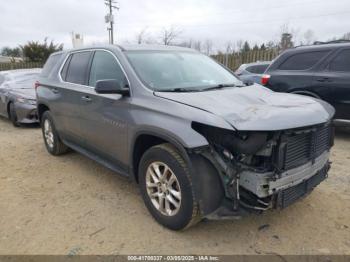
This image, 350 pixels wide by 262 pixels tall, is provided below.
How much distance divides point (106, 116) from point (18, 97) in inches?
217

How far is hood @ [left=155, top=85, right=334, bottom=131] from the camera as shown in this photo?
8.70ft

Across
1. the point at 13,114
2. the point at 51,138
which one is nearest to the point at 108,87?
the point at 51,138

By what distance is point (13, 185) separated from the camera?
454 cm

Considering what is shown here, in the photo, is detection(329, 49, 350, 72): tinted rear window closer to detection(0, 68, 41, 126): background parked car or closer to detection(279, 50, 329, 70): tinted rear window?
detection(279, 50, 329, 70): tinted rear window

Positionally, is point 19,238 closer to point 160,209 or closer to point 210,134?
point 160,209

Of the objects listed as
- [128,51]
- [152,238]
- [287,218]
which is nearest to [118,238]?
[152,238]

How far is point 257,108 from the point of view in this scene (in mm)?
2975

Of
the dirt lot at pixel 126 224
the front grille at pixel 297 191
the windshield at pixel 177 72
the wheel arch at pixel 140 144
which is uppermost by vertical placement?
the windshield at pixel 177 72

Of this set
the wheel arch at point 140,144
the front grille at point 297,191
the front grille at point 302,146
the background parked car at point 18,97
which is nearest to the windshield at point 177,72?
the wheel arch at point 140,144

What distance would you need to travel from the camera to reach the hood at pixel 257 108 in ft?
8.70

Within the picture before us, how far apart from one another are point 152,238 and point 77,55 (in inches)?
121

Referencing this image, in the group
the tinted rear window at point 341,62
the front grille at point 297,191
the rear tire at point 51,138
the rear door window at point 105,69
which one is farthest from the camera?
the tinted rear window at point 341,62

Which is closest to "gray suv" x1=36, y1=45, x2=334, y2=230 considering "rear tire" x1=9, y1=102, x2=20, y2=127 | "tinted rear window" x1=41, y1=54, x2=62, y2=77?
"tinted rear window" x1=41, y1=54, x2=62, y2=77

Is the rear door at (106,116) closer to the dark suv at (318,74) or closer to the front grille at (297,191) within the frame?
the front grille at (297,191)
